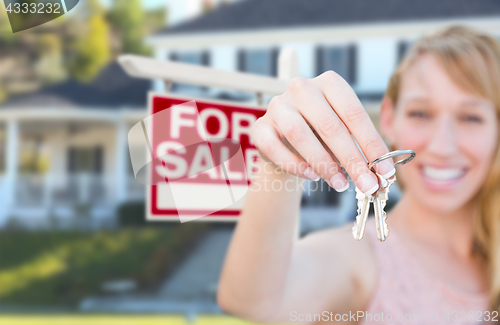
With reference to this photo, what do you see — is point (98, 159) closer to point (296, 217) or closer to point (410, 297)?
point (410, 297)

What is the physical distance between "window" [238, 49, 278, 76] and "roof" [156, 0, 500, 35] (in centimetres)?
105

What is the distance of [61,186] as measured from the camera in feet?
50.0

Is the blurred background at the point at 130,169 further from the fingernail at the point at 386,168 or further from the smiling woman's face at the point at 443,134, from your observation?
the fingernail at the point at 386,168

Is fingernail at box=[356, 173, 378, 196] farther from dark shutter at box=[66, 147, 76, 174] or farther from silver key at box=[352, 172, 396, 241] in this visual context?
dark shutter at box=[66, 147, 76, 174]

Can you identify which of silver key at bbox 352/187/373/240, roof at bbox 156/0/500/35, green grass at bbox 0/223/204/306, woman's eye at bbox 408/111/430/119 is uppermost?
roof at bbox 156/0/500/35

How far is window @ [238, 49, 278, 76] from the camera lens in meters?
13.2

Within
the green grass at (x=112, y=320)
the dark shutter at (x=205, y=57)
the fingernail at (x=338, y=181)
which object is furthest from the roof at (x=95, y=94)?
the fingernail at (x=338, y=181)

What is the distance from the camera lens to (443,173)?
222cm

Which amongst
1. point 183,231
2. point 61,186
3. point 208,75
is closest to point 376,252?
point 208,75

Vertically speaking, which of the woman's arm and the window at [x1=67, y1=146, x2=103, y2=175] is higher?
the woman's arm

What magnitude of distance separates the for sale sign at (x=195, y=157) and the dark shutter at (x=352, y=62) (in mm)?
11896

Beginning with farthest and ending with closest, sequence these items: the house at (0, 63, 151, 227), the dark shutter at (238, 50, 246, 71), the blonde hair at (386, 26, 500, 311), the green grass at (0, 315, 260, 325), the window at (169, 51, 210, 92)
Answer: the house at (0, 63, 151, 227)
the window at (169, 51, 210, 92)
the dark shutter at (238, 50, 246, 71)
the green grass at (0, 315, 260, 325)
the blonde hair at (386, 26, 500, 311)

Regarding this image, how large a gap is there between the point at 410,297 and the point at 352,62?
11.9m

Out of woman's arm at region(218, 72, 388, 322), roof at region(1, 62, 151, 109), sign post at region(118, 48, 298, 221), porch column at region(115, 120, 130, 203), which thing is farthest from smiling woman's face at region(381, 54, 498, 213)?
roof at region(1, 62, 151, 109)
